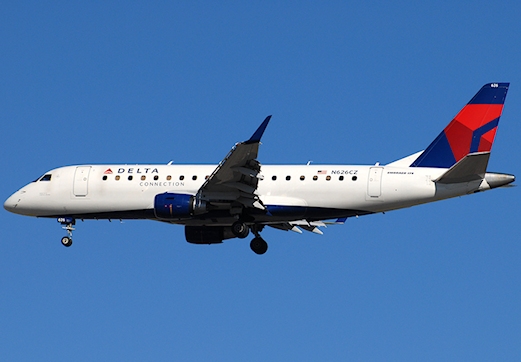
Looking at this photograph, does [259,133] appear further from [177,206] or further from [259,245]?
[259,245]

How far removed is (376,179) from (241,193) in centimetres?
638

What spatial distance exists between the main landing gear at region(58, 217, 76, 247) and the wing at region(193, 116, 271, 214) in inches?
321

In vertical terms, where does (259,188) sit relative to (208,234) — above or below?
above

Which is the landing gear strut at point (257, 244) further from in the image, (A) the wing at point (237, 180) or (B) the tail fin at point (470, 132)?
(B) the tail fin at point (470, 132)

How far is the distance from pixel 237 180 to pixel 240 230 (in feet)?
9.57

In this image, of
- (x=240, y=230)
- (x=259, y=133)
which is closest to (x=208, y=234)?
(x=240, y=230)

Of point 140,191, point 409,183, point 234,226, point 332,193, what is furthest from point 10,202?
point 409,183

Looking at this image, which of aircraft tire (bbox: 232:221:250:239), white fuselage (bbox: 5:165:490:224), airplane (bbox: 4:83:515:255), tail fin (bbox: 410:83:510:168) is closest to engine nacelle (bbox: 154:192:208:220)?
airplane (bbox: 4:83:515:255)

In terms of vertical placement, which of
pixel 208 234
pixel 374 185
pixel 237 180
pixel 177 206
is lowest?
pixel 208 234

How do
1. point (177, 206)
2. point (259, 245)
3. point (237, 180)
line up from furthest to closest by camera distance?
1. point (259, 245)
2. point (177, 206)
3. point (237, 180)

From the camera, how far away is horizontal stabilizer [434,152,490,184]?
49281 mm

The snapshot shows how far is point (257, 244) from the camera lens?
5697 centimetres

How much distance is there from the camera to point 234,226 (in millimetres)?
54219

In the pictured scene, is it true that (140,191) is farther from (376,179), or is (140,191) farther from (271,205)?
(376,179)
